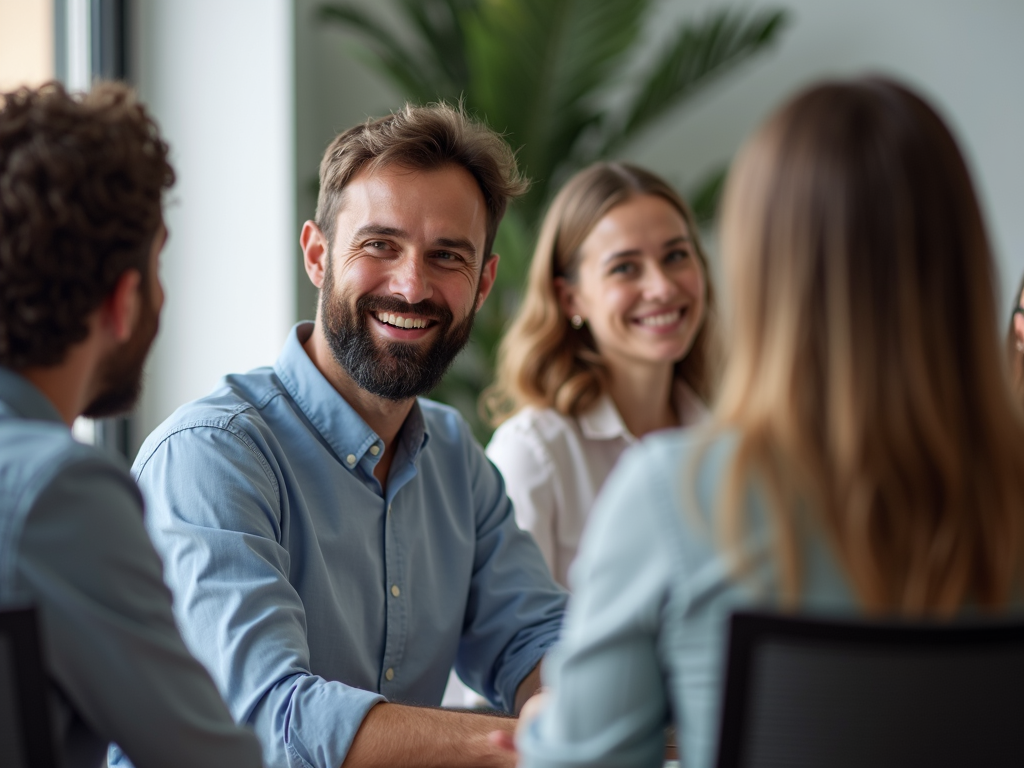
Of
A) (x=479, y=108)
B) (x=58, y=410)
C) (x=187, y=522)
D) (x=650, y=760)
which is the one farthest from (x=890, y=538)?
(x=479, y=108)

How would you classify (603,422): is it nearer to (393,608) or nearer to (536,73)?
(393,608)

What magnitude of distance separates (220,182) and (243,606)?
2.12 meters

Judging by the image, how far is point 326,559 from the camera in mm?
1582

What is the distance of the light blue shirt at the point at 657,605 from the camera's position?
31.1 inches

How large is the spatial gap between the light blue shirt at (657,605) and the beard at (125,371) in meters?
0.50

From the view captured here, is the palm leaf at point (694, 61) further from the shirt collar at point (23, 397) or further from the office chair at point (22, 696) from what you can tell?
the office chair at point (22, 696)

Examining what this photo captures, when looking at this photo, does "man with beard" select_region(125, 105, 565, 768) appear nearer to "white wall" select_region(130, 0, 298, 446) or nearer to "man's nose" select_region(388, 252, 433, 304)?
"man's nose" select_region(388, 252, 433, 304)

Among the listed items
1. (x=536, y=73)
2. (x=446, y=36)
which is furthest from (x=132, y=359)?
(x=446, y=36)

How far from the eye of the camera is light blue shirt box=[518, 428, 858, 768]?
79 centimetres

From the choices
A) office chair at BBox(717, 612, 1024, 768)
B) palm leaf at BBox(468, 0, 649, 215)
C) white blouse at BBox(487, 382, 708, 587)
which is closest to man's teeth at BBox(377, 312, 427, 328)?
white blouse at BBox(487, 382, 708, 587)

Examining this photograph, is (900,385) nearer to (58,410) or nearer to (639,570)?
(639,570)

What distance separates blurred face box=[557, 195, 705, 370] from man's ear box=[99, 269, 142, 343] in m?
1.58

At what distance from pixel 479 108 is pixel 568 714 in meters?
2.89

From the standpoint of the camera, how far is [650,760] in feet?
2.83
